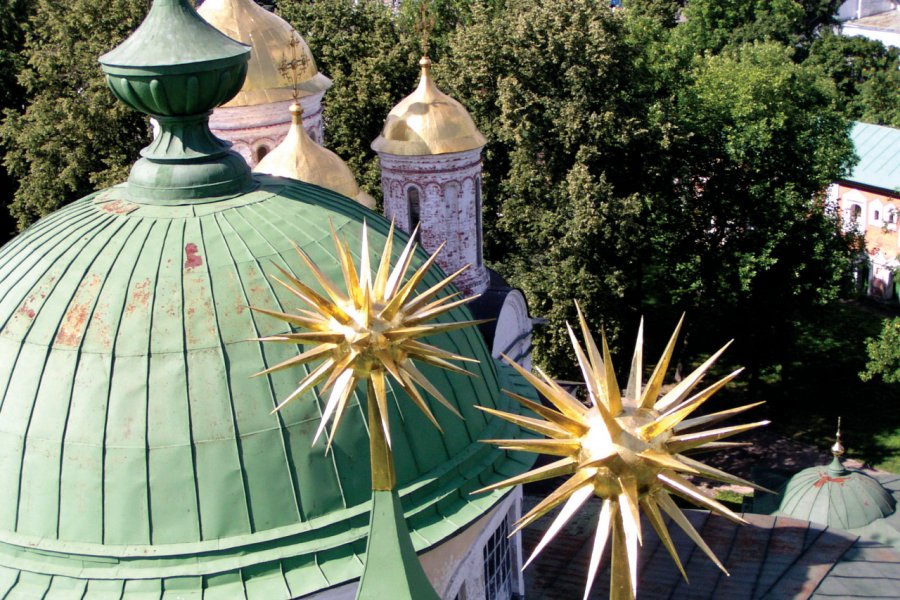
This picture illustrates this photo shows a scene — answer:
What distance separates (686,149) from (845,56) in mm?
25734

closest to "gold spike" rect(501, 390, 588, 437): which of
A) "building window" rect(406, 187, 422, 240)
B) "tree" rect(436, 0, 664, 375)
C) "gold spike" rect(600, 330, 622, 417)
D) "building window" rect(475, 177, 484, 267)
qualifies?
"gold spike" rect(600, 330, 622, 417)

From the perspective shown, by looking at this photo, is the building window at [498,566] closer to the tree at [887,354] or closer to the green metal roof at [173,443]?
the green metal roof at [173,443]

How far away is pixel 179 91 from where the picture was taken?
41.2 feet

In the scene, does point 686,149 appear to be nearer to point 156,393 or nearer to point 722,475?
point 156,393

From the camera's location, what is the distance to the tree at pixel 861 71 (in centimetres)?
4753

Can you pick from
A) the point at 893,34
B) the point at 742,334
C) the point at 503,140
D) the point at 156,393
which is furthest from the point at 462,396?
the point at 893,34

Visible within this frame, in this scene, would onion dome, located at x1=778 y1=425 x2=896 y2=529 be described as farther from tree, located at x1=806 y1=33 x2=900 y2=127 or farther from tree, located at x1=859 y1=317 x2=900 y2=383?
tree, located at x1=806 y1=33 x2=900 y2=127

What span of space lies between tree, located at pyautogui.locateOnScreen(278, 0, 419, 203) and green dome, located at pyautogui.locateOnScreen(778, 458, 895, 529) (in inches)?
563

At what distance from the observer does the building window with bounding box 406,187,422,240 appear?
72.7 ft

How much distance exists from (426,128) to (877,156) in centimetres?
2636

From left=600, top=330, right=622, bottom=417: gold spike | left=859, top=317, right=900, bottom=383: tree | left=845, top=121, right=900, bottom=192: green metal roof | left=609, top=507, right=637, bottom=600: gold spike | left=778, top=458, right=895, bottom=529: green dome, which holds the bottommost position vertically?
left=778, top=458, right=895, bottom=529: green dome

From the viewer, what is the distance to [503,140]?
94.6 ft

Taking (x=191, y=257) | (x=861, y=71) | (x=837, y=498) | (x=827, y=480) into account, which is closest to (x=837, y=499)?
(x=837, y=498)

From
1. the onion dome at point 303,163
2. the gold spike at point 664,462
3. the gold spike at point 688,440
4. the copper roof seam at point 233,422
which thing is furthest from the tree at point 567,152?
the gold spike at point 664,462
